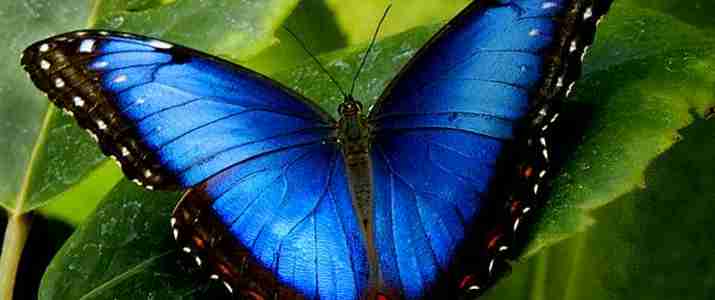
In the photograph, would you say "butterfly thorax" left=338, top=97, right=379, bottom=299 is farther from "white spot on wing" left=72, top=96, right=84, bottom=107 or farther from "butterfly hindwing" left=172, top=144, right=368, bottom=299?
"white spot on wing" left=72, top=96, right=84, bottom=107

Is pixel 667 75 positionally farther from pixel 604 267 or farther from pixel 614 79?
pixel 604 267

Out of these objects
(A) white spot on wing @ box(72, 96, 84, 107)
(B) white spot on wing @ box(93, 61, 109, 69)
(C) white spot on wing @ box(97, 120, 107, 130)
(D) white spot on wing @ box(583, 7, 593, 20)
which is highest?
(B) white spot on wing @ box(93, 61, 109, 69)

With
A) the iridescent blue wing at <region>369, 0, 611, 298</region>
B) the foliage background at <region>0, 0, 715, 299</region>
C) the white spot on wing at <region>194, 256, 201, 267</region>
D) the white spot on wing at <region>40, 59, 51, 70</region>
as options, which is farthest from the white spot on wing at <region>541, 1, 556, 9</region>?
the white spot on wing at <region>40, 59, 51, 70</region>

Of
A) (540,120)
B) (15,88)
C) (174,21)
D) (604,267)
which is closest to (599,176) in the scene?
(540,120)

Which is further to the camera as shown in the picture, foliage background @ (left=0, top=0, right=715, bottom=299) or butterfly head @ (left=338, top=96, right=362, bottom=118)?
butterfly head @ (left=338, top=96, right=362, bottom=118)

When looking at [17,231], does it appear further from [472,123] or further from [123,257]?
[472,123]

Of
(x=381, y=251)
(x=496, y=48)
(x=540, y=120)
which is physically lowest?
(x=381, y=251)

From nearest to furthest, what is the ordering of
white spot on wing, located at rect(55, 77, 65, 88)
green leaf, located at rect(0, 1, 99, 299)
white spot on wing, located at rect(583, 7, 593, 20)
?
white spot on wing, located at rect(583, 7, 593, 20) → white spot on wing, located at rect(55, 77, 65, 88) → green leaf, located at rect(0, 1, 99, 299)

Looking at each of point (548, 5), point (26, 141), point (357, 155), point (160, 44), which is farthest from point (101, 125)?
point (548, 5)

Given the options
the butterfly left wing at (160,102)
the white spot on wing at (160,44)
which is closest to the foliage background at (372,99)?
the butterfly left wing at (160,102)
